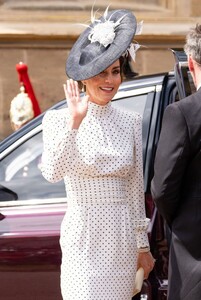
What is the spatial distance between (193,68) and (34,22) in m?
7.05

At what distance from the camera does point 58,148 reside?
14.3ft

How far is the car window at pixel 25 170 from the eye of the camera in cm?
545

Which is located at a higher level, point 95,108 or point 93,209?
point 95,108

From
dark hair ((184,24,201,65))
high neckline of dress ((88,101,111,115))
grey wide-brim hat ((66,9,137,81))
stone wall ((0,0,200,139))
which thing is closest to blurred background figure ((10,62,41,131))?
stone wall ((0,0,200,139))

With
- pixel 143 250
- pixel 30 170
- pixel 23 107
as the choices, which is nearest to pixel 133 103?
pixel 30 170

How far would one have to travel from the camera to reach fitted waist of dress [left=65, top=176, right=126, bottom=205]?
14.5 feet

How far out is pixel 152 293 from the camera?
5094 millimetres

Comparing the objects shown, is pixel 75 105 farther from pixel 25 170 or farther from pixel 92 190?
pixel 25 170

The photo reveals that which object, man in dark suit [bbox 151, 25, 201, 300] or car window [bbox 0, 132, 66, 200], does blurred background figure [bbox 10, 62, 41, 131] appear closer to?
car window [bbox 0, 132, 66, 200]

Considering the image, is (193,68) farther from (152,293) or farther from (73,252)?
(152,293)

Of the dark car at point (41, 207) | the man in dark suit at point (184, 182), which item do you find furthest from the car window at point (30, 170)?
the man in dark suit at point (184, 182)

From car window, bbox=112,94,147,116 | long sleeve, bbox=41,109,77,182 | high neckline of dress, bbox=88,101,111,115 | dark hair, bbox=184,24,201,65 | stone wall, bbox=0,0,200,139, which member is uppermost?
dark hair, bbox=184,24,201,65

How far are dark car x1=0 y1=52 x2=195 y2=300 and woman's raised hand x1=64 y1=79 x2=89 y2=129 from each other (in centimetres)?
76

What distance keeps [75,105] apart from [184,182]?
50cm
